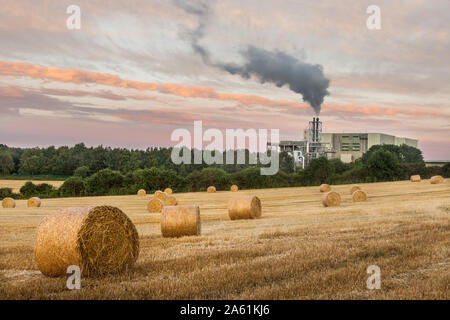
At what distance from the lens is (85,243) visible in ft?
28.6

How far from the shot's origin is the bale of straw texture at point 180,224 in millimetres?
15047

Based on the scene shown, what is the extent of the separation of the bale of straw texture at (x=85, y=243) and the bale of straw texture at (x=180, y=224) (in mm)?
5607

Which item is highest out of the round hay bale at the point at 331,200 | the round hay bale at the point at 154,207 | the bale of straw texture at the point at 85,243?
the bale of straw texture at the point at 85,243

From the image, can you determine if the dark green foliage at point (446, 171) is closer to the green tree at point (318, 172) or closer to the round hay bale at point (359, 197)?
the green tree at point (318, 172)

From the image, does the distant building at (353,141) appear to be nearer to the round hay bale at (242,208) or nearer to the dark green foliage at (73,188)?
the dark green foliage at (73,188)

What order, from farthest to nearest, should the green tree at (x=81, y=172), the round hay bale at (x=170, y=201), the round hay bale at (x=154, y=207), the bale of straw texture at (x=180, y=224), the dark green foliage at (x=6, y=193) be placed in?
the green tree at (x=81, y=172), the dark green foliage at (x=6, y=193), the round hay bale at (x=170, y=201), the round hay bale at (x=154, y=207), the bale of straw texture at (x=180, y=224)

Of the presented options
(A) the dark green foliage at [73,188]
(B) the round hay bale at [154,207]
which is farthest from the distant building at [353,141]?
(B) the round hay bale at [154,207]

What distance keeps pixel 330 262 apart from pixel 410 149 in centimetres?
10699

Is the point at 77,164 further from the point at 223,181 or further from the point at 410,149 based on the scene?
the point at 410,149

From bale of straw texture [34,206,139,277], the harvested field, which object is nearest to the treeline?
the harvested field

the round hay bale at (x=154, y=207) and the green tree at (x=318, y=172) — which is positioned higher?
the green tree at (x=318, y=172)

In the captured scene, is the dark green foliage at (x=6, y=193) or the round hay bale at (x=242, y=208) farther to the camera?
the dark green foliage at (x=6, y=193)

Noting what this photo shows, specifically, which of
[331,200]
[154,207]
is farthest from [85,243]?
[331,200]

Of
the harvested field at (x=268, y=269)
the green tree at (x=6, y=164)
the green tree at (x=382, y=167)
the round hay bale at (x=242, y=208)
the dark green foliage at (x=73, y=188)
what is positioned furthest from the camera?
the green tree at (x=6, y=164)
